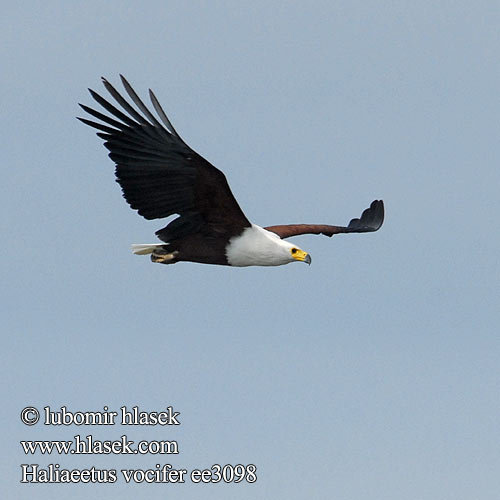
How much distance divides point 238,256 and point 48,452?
11.2 ft

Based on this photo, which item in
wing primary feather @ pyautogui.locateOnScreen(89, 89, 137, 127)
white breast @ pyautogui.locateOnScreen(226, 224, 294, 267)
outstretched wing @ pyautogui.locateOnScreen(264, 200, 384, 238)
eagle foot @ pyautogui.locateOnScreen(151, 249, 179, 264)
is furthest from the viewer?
outstretched wing @ pyautogui.locateOnScreen(264, 200, 384, 238)

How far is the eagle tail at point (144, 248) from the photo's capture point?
15.2 m

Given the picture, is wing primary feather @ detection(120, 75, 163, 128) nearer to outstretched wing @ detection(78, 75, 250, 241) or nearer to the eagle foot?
outstretched wing @ detection(78, 75, 250, 241)

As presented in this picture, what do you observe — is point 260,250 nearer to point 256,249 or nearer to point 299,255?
point 256,249

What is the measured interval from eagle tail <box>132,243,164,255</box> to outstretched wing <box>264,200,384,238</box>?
8.15 ft

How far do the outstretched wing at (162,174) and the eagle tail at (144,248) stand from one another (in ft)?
1.12

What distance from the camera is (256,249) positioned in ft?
48.8

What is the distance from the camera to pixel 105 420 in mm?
14414

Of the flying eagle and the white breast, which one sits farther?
the white breast

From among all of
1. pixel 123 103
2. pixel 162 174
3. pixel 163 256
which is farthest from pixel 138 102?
pixel 163 256

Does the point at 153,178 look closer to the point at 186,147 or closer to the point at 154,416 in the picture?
Answer: the point at 186,147

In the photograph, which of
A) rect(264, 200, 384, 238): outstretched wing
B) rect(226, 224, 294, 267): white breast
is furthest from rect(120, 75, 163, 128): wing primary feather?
rect(264, 200, 384, 238): outstretched wing

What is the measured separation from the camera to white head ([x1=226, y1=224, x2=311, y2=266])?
14.8 metres

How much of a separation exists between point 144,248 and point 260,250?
5.07 ft
